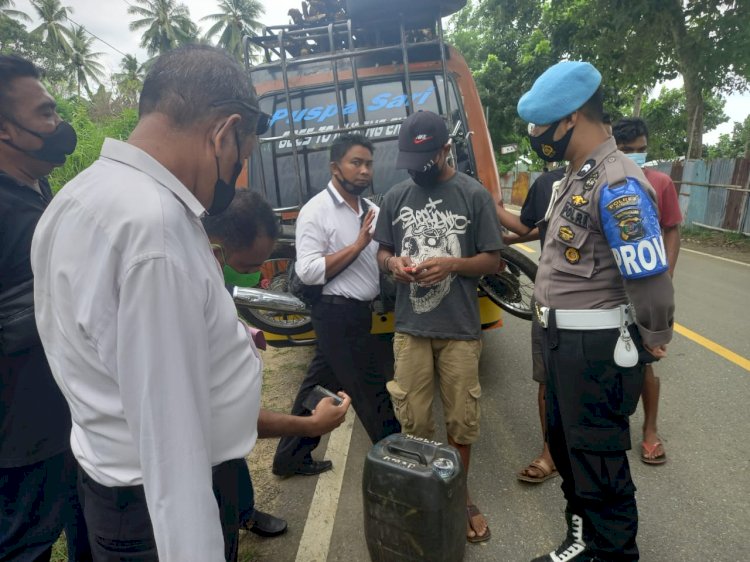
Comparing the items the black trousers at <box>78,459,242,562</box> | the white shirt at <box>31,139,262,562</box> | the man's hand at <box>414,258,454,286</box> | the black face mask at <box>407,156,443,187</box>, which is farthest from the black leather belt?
the white shirt at <box>31,139,262,562</box>

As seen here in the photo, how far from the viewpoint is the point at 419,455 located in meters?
1.91

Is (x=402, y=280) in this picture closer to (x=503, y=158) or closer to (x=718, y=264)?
(x=718, y=264)

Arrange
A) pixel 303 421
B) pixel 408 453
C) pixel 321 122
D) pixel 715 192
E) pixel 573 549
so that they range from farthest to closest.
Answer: pixel 715 192 → pixel 321 122 → pixel 573 549 → pixel 408 453 → pixel 303 421

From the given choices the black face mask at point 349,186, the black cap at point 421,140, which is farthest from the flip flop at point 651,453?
the black face mask at point 349,186

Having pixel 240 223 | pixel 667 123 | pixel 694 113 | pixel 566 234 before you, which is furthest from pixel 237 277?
pixel 667 123

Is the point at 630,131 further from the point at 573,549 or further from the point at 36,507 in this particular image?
the point at 36,507

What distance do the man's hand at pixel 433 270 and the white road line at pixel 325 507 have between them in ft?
4.17

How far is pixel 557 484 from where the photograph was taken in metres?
2.64

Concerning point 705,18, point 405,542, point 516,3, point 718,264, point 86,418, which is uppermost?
point 516,3

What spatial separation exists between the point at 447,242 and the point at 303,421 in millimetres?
1208

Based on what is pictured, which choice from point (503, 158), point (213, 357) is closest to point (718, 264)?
point (213, 357)

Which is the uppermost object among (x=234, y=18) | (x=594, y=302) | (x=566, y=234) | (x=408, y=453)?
(x=234, y=18)

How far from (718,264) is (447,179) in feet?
26.0

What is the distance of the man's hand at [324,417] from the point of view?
1424 mm
